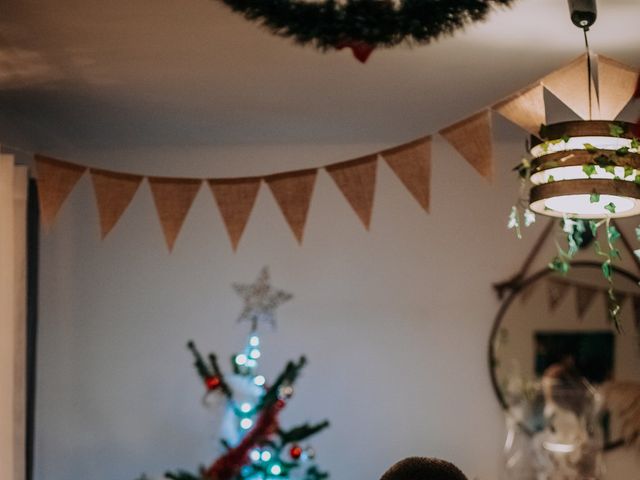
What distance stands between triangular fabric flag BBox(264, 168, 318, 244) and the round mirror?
123cm

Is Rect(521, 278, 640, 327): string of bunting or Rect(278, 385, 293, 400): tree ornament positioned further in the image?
Rect(521, 278, 640, 327): string of bunting

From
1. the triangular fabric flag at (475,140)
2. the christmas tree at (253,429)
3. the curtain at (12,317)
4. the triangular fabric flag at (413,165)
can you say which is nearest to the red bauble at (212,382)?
the christmas tree at (253,429)

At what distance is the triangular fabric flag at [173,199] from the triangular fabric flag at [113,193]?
74 mm

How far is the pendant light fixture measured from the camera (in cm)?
183

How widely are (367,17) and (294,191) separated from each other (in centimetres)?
100

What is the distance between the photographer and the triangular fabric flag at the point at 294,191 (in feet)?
8.68

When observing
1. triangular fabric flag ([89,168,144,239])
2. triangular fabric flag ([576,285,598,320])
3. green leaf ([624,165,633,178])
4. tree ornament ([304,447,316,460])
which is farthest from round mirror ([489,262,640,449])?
green leaf ([624,165,633,178])

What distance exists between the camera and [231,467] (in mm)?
2975

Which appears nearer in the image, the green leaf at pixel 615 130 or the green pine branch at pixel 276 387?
the green leaf at pixel 615 130

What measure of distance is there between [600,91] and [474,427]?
1.74 metres

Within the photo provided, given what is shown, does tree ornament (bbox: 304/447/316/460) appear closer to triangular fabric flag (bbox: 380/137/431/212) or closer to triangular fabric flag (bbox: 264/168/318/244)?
triangular fabric flag (bbox: 264/168/318/244)

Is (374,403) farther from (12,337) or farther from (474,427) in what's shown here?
(12,337)

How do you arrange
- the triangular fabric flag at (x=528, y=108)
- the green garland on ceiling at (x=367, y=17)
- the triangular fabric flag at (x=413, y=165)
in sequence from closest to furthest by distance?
the green garland on ceiling at (x=367, y=17), the triangular fabric flag at (x=528, y=108), the triangular fabric flag at (x=413, y=165)

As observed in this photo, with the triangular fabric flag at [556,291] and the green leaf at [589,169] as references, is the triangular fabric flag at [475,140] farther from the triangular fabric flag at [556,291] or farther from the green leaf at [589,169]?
the triangular fabric flag at [556,291]
